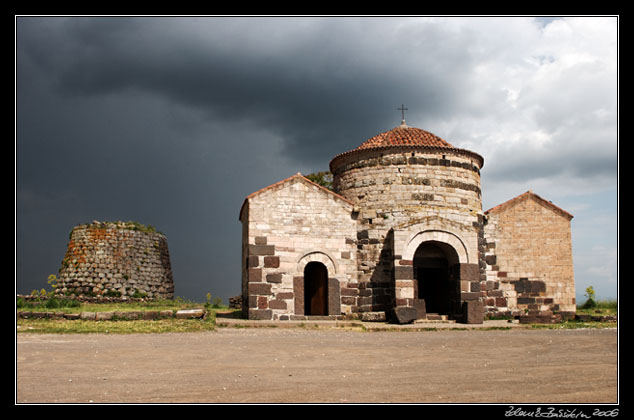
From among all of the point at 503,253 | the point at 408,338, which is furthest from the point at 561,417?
the point at 503,253

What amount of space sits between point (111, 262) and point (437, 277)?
16.9 meters

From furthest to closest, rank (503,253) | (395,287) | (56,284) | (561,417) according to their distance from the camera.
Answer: (56,284)
(503,253)
(395,287)
(561,417)

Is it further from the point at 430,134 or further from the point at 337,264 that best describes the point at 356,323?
the point at 430,134

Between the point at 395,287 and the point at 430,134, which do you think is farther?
the point at 430,134

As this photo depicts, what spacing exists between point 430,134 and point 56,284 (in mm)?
20506

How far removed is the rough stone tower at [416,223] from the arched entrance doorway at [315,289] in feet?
4.19

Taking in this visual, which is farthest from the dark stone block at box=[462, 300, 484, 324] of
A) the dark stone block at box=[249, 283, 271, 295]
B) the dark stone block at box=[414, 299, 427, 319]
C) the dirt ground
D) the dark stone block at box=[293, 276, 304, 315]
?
the dark stone block at box=[249, 283, 271, 295]

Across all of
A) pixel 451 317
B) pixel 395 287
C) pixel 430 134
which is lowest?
pixel 451 317

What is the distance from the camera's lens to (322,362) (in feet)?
31.9

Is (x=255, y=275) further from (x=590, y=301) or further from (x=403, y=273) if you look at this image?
(x=590, y=301)

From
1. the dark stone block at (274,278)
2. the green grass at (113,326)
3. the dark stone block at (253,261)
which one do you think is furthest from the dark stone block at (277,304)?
the green grass at (113,326)

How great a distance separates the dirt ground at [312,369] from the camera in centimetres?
699

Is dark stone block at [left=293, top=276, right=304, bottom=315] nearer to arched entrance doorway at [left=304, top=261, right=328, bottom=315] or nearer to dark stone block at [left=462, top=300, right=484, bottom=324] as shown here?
arched entrance doorway at [left=304, top=261, right=328, bottom=315]

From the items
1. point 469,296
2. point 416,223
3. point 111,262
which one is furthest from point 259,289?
point 111,262
